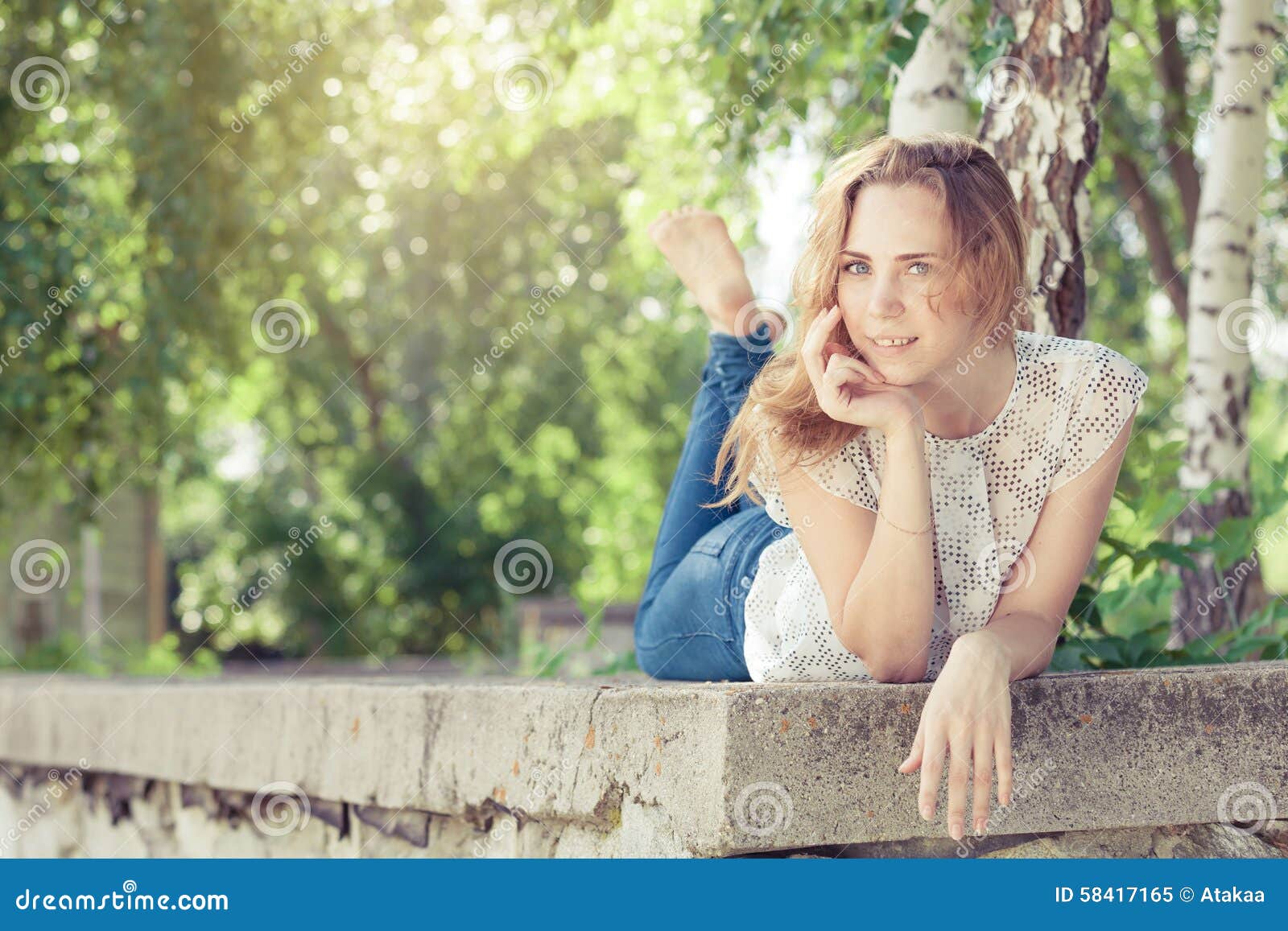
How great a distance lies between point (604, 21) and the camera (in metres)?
Result: 7.24

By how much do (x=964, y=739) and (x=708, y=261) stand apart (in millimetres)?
1634

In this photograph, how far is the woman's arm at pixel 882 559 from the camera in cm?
197

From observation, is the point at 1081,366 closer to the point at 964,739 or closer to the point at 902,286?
the point at 902,286

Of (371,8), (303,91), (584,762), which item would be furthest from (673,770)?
(371,8)

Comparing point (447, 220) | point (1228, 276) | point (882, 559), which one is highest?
point (447, 220)

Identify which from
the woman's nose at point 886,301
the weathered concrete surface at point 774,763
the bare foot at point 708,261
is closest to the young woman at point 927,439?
the woman's nose at point 886,301

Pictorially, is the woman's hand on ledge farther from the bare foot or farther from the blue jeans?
the bare foot

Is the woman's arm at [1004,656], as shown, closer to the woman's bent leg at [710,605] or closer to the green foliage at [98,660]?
the woman's bent leg at [710,605]

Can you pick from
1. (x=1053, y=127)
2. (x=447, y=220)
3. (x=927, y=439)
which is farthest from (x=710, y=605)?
(x=447, y=220)

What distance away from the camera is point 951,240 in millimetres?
2051

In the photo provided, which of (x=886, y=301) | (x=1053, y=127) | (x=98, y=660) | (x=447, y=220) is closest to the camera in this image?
(x=886, y=301)

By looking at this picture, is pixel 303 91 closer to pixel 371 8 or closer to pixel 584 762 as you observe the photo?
pixel 371 8

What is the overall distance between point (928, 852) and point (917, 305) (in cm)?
84

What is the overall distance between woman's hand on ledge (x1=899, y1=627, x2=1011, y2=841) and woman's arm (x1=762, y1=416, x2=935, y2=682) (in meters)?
0.19
